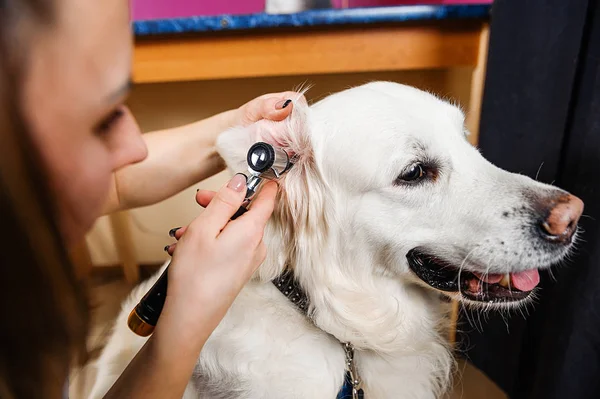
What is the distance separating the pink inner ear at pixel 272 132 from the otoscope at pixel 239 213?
7 centimetres

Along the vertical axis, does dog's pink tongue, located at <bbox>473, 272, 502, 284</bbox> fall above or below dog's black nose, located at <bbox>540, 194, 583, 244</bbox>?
below

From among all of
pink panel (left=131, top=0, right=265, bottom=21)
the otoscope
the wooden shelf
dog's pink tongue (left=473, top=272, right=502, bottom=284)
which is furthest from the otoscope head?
pink panel (left=131, top=0, right=265, bottom=21)

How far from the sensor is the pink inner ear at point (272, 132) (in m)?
0.86

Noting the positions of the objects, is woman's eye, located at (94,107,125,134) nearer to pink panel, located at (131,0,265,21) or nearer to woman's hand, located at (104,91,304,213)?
woman's hand, located at (104,91,304,213)

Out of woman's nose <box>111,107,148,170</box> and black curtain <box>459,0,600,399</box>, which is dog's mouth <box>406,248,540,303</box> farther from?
woman's nose <box>111,107,148,170</box>

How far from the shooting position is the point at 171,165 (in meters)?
1.14

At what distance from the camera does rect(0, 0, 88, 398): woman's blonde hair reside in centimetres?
32

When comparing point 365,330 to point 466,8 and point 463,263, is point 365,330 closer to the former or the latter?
point 463,263

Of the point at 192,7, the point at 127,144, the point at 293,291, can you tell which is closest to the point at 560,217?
the point at 293,291

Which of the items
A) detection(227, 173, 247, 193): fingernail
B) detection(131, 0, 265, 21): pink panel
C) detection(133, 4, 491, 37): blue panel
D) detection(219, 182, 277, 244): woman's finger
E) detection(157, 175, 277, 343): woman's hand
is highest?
detection(131, 0, 265, 21): pink panel

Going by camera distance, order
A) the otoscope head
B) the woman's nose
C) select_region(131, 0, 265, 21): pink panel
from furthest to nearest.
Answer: select_region(131, 0, 265, 21): pink panel
the otoscope head
the woman's nose

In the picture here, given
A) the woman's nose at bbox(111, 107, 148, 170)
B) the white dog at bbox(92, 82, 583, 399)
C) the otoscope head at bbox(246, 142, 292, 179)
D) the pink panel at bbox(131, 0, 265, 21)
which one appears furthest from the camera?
the pink panel at bbox(131, 0, 265, 21)

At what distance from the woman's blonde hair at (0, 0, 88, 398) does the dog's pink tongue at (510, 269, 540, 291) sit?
76 cm

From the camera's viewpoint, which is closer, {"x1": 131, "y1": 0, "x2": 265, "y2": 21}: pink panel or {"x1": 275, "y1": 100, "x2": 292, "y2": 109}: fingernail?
{"x1": 275, "y1": 100, "x2": 292, "y2": 109}: fingernail
